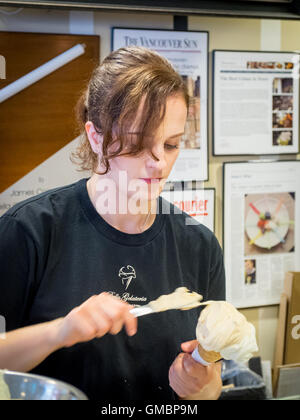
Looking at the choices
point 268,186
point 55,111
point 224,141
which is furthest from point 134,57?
point 268,186

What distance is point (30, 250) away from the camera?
73 centimetres

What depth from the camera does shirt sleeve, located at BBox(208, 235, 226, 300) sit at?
0.87m

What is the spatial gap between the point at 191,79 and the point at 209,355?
508mm

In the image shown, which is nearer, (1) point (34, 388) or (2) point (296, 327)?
(1) point (34, 388)

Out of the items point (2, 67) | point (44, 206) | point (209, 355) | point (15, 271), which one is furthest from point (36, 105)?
point (209, 355)

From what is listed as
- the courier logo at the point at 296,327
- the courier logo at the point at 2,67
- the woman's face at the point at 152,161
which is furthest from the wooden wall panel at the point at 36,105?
the courier logo at the point at 296,327

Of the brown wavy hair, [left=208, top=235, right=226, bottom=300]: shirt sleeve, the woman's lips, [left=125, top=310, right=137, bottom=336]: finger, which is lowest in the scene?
[left=125, top=310, right=137, bottom=336]: finger

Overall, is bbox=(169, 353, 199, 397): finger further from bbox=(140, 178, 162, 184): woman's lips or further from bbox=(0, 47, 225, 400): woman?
bbox=(140, 178, 162, 184): woman's lips

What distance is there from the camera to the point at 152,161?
2.52 ft

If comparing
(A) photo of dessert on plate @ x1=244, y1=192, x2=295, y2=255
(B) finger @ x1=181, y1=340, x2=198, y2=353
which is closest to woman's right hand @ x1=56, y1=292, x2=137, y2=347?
(B) finger @ x1=181, y1=340, x2=198, y2=353

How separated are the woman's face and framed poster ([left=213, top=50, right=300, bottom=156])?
216mm

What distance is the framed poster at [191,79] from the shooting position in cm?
93

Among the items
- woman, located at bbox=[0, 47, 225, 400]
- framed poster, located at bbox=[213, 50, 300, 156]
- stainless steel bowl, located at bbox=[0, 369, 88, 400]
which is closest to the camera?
stainless steel bowl, located at bbox=[0, 369, 88, 400]

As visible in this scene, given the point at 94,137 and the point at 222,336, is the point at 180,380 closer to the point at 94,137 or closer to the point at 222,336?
the point at 222,336
